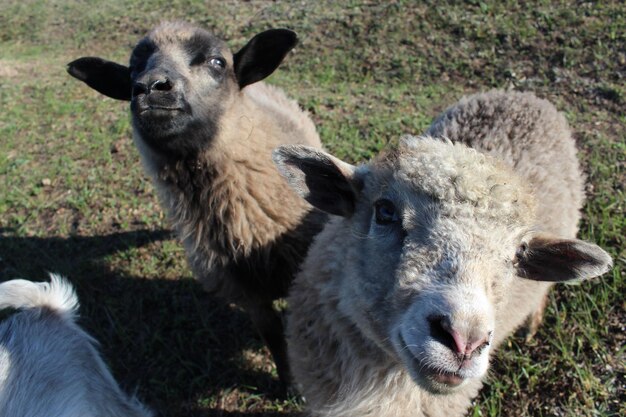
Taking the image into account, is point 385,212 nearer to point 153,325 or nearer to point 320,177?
point 320,177

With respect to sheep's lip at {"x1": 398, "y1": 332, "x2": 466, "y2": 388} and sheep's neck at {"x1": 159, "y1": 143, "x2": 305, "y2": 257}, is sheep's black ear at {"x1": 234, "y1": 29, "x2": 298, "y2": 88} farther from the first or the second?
sheep's lip at {"x1": 398, "y1": 332, "x2": 466, "y2": 388}

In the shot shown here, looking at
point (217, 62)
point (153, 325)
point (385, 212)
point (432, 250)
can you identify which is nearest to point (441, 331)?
point (432, 250)

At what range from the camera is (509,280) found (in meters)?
2.38

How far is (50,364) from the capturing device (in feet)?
10.0

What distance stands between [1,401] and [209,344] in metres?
1.88

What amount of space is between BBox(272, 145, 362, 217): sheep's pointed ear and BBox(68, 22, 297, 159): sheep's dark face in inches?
50.5

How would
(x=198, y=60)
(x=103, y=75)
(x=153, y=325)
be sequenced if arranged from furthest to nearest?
(x=153, y=325) → (x=103, y=75) → (x=198, y=60)

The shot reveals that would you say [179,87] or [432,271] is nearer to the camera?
[432,271]

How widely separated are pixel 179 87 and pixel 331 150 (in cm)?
304

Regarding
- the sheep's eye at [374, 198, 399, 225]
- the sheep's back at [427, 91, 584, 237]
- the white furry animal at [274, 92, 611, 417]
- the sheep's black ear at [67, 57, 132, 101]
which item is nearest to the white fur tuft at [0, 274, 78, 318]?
the white furry animal at [274, 92, 611, 417]

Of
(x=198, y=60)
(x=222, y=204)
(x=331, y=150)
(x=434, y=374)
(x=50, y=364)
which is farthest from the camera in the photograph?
(x=331, y=150)

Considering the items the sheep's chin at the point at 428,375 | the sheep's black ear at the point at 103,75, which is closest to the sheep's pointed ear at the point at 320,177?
the sheep's chin at the point at 428,375

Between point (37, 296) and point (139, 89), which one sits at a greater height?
point (139, 89)

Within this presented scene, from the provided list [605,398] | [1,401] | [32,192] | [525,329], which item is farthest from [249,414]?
[32,192]
